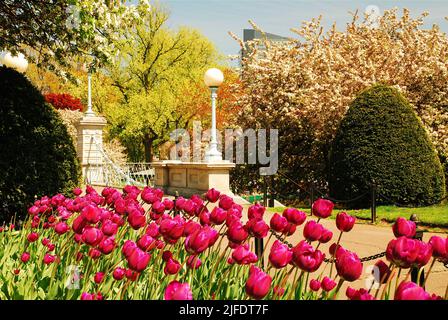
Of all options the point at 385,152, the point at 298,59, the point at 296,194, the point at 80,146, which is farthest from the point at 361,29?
the point at 80,146

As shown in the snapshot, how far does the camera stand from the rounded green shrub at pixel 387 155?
1384 centimetres

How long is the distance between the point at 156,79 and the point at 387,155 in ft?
87.1

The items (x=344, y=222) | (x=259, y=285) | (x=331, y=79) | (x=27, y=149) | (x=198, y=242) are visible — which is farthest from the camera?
(x=331, y=79)

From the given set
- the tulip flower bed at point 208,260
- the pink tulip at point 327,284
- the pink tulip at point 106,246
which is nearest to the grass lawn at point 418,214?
the tulip flower bed at point 208,260

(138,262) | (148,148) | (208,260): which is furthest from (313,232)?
(148,148)

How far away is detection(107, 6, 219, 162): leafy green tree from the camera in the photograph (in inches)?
1384

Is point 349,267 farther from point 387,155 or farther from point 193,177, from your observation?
point 193,177

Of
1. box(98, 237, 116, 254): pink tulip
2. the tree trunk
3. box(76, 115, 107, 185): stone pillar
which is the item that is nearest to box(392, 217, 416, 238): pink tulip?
box(98, 237, 116, 254): pink tulip

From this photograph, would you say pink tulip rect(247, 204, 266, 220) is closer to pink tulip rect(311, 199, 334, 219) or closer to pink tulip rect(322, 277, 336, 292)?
pink tulip rect(311, 199, 334, 219)

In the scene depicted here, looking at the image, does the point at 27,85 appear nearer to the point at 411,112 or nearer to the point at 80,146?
the point at 411,112

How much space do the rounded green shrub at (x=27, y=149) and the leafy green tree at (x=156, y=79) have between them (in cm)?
2695

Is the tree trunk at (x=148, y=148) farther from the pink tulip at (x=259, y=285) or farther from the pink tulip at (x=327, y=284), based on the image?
the pink tulip at (x=259, y=285)

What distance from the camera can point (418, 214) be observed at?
12273 mm

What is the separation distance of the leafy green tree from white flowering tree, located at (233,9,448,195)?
1421cm
